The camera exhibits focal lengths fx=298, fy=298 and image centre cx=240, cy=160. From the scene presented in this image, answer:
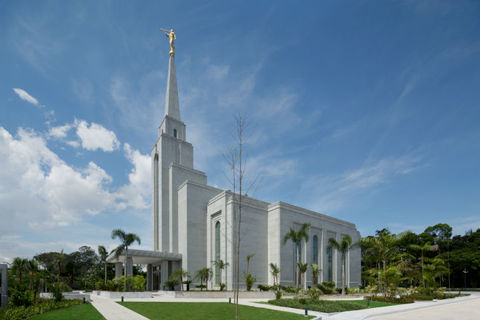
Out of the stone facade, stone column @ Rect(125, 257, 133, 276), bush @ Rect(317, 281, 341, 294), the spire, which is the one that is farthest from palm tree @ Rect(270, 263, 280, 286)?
the spire

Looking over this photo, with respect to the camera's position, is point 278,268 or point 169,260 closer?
point 278,268

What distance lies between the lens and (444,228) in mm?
66000

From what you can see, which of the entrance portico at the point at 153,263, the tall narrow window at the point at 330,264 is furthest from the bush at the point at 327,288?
the entrance portico at the point at 153,263

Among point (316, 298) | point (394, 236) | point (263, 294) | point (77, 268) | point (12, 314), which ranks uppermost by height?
point (394, 236)

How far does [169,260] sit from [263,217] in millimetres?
13996

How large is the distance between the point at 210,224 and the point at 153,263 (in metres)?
11.9

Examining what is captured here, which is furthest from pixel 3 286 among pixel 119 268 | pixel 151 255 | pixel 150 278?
pixel 150 278

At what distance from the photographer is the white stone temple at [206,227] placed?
38.2 meters

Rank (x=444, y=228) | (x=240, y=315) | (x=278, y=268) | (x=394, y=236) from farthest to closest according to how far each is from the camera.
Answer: (x=444, y=228) < (x=278, y=268) < (x=394, y=236) < (x=240, y=315)

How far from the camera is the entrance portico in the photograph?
36156 mm

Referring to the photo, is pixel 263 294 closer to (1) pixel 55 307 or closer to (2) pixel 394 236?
(2) pixel 394 236

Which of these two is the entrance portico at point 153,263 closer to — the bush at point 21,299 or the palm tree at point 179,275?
the palm tree at point 179,275

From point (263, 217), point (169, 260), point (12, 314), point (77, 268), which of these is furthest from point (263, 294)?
point (77, 268)

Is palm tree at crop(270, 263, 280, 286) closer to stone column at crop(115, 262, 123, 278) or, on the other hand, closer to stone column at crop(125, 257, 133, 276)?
stone column at crop(125, 257, 133, 276)
